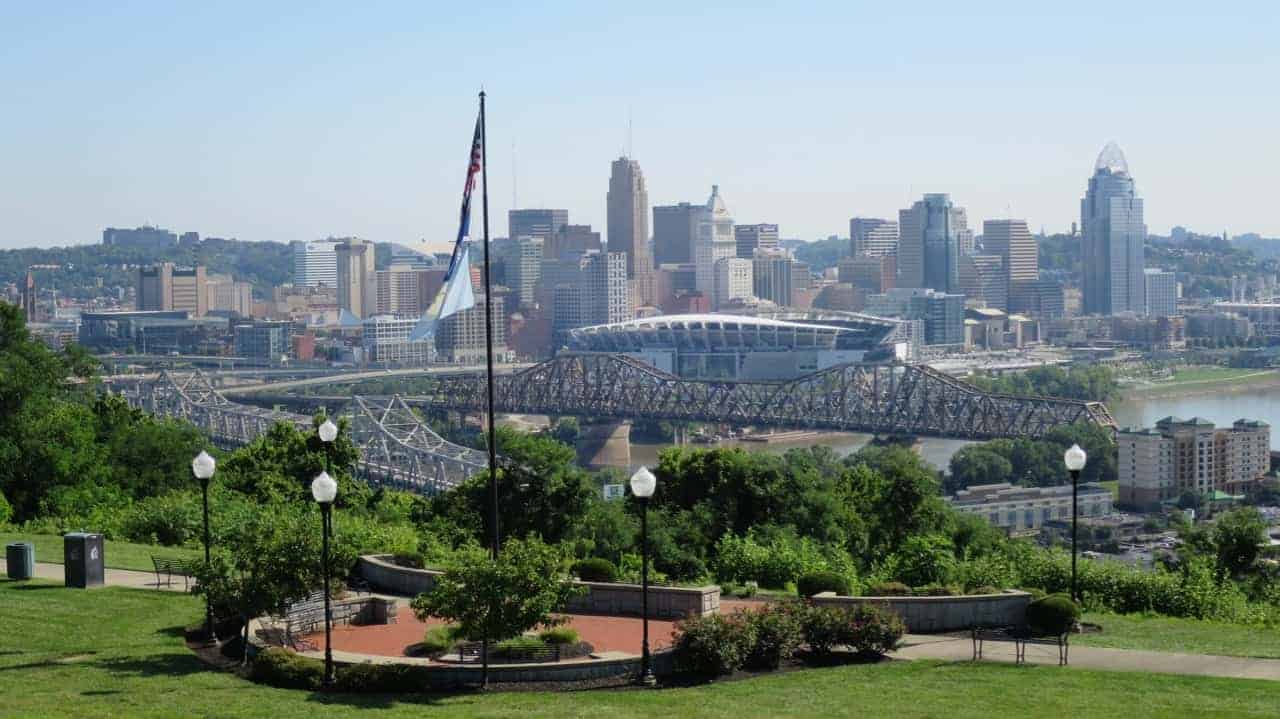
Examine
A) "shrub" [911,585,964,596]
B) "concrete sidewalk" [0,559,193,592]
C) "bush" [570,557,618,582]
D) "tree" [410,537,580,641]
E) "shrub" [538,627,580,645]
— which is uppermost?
"tree" [410,537,580,641]

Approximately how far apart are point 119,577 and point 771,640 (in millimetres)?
9296

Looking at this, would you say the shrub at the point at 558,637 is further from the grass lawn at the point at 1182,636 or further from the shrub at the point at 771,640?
the grass lawn at the point at 1182,636

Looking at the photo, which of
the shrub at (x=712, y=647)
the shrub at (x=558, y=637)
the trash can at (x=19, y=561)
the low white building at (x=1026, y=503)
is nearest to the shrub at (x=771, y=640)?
the shrub at (x=712, y=647)

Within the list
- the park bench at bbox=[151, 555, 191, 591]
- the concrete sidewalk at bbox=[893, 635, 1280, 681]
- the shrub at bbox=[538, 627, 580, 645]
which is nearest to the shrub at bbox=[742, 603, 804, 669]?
the concrete sidewalk at bbox=[893, 635, 1280, 681]

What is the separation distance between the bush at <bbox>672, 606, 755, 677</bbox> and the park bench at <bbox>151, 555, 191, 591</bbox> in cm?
720

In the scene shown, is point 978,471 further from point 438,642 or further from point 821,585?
point 438,642

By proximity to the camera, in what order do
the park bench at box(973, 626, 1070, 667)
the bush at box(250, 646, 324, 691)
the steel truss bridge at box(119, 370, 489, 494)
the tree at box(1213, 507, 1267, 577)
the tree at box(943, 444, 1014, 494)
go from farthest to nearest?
the tree at box(943, 444, 1014, 494) → the steel truss bridge at box(119, 370, 489, 494) → the tree at box(1213, 507, 1267, 577) → the park bench at box(973, 626, 1070, 667) → the bush at box(250, 646, 324, 691)

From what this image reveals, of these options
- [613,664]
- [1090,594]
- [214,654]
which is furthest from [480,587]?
[1090,594]

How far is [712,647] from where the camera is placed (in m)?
16.8

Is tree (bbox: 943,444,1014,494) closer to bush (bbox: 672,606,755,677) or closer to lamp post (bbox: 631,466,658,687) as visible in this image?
bush (bbox: 672,606,755,677)

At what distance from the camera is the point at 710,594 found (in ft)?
64.2

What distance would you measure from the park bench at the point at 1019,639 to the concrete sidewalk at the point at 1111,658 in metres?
0.06

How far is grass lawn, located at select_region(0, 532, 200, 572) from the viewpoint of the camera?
78.6 feet

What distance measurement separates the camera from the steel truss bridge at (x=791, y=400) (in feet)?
358
